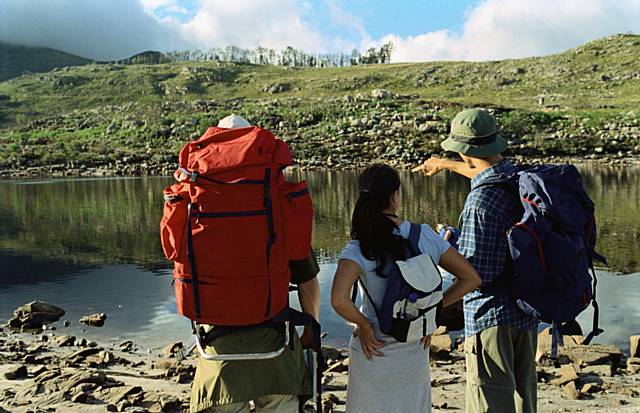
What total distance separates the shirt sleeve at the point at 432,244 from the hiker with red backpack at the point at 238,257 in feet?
1.94

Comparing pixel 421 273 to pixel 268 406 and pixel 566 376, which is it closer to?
pixel 268 406

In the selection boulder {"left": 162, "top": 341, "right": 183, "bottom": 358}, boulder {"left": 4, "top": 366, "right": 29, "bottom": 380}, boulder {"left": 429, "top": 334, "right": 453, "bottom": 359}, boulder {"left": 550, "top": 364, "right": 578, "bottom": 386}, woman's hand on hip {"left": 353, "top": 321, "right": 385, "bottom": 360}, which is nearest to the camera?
woman's hand on hip {"left": 353, "top": 321, "right": 385, "bottom": 360}

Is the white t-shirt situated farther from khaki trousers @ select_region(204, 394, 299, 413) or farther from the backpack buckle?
the backpack buckle

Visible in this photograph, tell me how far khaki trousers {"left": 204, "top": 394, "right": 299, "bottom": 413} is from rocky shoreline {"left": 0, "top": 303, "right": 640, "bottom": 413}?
244 cm

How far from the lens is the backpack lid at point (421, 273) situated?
3115 millimetres

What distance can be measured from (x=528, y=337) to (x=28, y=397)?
4309mm

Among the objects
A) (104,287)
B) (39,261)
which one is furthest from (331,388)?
(39,261)

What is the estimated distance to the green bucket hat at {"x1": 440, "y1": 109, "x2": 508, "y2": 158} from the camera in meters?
3.73

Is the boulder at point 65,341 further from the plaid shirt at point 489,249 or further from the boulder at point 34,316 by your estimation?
the plaid shirt at point 489,249

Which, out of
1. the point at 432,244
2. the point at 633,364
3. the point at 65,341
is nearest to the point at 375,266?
the point at 432,244

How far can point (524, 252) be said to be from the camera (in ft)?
10.9

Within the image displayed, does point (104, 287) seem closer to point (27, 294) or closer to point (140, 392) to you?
point (27, 294)

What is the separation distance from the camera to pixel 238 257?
288 centimetres

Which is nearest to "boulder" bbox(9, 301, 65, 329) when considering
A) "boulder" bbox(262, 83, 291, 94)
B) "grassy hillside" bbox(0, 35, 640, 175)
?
"grassy hillside" bbox(0, 35, 640, 175)
